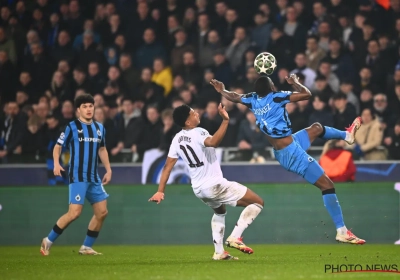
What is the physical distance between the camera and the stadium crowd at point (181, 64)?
1692cm

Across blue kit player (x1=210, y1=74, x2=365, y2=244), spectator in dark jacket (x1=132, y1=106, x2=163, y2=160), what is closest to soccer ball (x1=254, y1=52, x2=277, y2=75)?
blue kit player (x1=210, y1=74, x2=365, y2=244)

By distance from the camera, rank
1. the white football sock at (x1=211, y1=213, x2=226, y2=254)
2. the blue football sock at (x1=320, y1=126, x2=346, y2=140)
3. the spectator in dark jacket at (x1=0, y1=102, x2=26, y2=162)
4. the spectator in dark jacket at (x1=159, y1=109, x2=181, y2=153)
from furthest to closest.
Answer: the spectator in dark jacket at (x1=0, y1=102, x2=26, y2=162), the spectator in dark jacket at (x1=159, y1=109, x2=181, y2=153), the blue football sock at (x1=320, y1=126, x2=346, y2=140), the white football sock at (x1=211, y1=213, x2=226, y2=254)

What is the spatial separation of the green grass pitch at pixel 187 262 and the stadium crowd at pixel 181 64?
2780 millimetres

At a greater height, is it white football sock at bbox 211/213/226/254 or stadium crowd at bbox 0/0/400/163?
stadium crowd at bbox 0/0/400/163

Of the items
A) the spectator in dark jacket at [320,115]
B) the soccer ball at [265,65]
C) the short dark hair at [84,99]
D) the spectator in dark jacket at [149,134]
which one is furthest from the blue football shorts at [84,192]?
the spectator in dark jacket at [320,115]

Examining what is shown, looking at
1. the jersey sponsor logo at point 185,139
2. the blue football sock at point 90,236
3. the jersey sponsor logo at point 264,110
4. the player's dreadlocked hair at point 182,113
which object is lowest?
the blue football sock at point 90,236

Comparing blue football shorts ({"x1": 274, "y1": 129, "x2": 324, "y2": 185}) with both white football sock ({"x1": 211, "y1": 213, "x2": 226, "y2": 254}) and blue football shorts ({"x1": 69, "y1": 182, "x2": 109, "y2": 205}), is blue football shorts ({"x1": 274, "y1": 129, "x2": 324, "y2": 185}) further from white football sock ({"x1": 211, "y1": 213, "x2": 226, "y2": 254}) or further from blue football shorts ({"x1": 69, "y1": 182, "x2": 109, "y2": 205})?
blue football shorts ({"x1": 69, "y1": 182, "x2": 109, "y2": 205})

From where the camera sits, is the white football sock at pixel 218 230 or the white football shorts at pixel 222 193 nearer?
the white football shorts at pixel 222 193

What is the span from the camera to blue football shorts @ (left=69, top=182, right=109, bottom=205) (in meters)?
12.8

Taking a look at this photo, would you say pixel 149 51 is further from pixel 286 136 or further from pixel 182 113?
pixel 182 113

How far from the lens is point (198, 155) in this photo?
1127 cm

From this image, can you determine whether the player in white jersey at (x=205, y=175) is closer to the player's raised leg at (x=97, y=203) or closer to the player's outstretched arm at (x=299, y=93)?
the player's outstretched arm at (x=299, y=93)

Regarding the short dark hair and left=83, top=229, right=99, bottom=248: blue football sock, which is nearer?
the short dark hair

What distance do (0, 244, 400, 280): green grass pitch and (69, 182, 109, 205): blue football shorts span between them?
817mm
